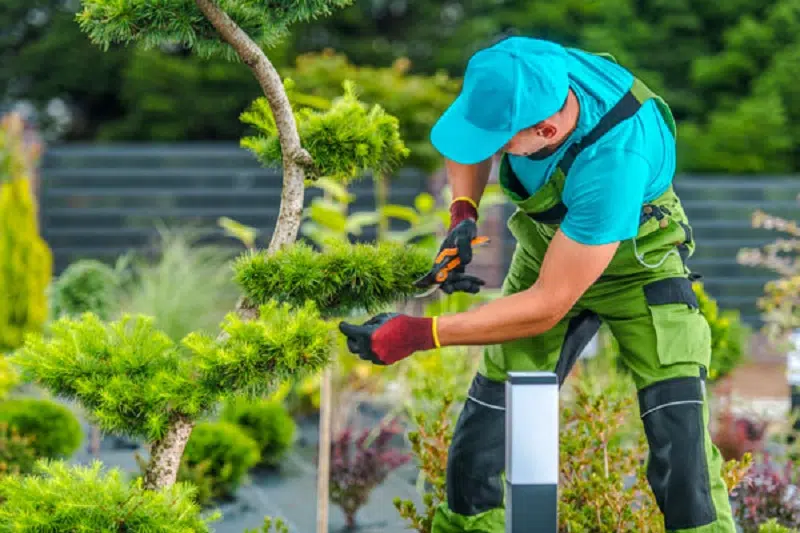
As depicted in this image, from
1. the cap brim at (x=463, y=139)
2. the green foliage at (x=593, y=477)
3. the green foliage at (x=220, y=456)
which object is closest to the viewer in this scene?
the cap brim at (x=463, y=139)

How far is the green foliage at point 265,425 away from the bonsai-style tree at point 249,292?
7.06 feet

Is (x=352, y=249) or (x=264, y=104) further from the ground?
(x=264, y=104)

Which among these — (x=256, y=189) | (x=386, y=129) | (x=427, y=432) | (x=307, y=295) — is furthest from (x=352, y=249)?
(x=256, y=189)

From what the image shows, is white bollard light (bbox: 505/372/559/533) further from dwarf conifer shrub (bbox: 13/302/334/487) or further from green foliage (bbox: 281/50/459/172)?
green foliage (bbox: 281/50/459/172)

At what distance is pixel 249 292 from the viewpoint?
2.42 meters

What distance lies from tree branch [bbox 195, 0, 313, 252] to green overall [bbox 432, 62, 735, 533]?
0.47 metres

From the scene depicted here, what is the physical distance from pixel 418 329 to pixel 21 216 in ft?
16.7

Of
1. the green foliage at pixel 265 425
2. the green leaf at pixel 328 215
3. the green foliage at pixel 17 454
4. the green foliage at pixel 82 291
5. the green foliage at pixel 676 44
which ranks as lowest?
the green foliage at pixel 17 454

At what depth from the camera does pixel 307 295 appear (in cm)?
246

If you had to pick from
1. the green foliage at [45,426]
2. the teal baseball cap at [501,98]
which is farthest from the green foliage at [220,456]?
the teal baseball cap at [501,98]

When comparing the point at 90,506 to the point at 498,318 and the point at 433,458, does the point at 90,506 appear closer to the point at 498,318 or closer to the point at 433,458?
the point at 498,318

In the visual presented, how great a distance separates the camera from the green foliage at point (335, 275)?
2.39 m

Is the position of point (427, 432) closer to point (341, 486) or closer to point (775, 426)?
point (341, 486)

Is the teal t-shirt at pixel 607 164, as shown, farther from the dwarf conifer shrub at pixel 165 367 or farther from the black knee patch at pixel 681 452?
the dwarf conifer shrub at pixel 165 367
